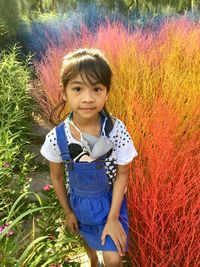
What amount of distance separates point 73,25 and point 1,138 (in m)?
3.76

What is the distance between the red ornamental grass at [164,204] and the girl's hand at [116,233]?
11 centimetres

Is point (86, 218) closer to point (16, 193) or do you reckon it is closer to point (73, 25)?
point (16, 193)

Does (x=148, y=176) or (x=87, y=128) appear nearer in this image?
(x=87, y=128)

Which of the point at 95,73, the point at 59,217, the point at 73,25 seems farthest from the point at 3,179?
the point at 73,25

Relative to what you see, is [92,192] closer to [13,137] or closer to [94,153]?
[94,153]

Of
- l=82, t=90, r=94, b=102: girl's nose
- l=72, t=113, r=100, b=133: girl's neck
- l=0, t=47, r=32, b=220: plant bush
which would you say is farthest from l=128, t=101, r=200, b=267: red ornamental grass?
l=0, t=47, r=32, b=220: plant bush

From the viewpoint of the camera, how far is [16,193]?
248cm

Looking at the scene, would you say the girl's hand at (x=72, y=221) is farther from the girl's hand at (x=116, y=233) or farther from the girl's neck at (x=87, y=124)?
the girl's neck at (x=87, y=124)

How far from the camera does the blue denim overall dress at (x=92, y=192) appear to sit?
1.51 metres

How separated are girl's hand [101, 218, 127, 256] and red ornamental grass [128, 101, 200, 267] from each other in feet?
0.36

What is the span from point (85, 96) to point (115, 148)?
260 mm

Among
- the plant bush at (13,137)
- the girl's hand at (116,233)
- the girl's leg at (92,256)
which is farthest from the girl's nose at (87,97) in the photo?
the plant bush at (13,137)

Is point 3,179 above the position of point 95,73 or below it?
below

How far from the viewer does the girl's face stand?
4.66 ft
